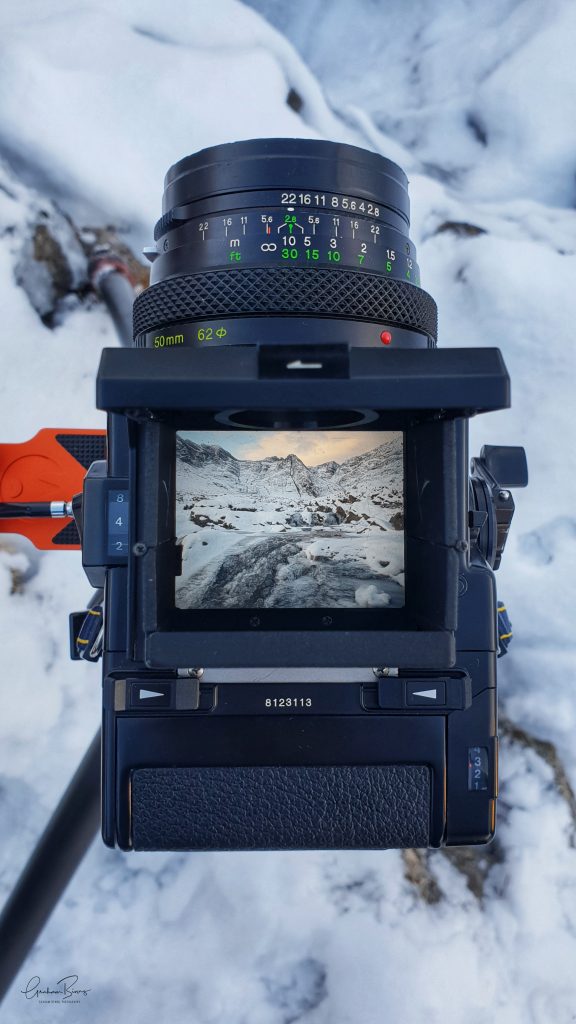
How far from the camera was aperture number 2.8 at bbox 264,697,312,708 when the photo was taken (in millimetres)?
451

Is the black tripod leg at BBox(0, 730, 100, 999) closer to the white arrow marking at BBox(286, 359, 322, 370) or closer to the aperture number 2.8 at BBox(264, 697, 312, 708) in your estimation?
the aperture number 2.8 at BBox(264, 697, 312, 708)

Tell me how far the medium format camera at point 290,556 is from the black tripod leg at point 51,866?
254 mm

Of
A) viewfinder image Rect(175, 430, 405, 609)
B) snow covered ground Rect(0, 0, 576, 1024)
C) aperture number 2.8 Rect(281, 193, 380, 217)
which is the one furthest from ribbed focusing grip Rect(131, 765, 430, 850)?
aperture number 2.8 Rect(281, 193, 380, 217)

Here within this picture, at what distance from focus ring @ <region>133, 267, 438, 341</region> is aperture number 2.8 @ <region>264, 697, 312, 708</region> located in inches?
9.6

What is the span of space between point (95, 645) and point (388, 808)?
0.24m

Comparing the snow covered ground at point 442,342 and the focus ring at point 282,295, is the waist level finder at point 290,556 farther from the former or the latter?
the snow covered ground at point 442,342

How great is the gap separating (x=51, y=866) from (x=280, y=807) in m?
0.34

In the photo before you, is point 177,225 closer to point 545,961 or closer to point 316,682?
point 316,682

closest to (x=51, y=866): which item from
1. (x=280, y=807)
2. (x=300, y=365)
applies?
(x=280, y=807)

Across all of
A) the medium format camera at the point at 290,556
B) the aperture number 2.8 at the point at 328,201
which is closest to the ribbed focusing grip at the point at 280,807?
the medium format camera at the point at 290,556

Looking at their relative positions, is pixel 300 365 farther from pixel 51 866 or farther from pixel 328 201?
pixel 51 866

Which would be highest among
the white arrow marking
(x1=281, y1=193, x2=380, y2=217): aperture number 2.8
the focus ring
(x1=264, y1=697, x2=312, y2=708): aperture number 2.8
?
(x1=281, y1=193, x2=380, y2=217): aperture number 2.8

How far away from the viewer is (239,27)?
77 cm

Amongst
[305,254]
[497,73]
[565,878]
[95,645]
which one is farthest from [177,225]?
[565,878]
